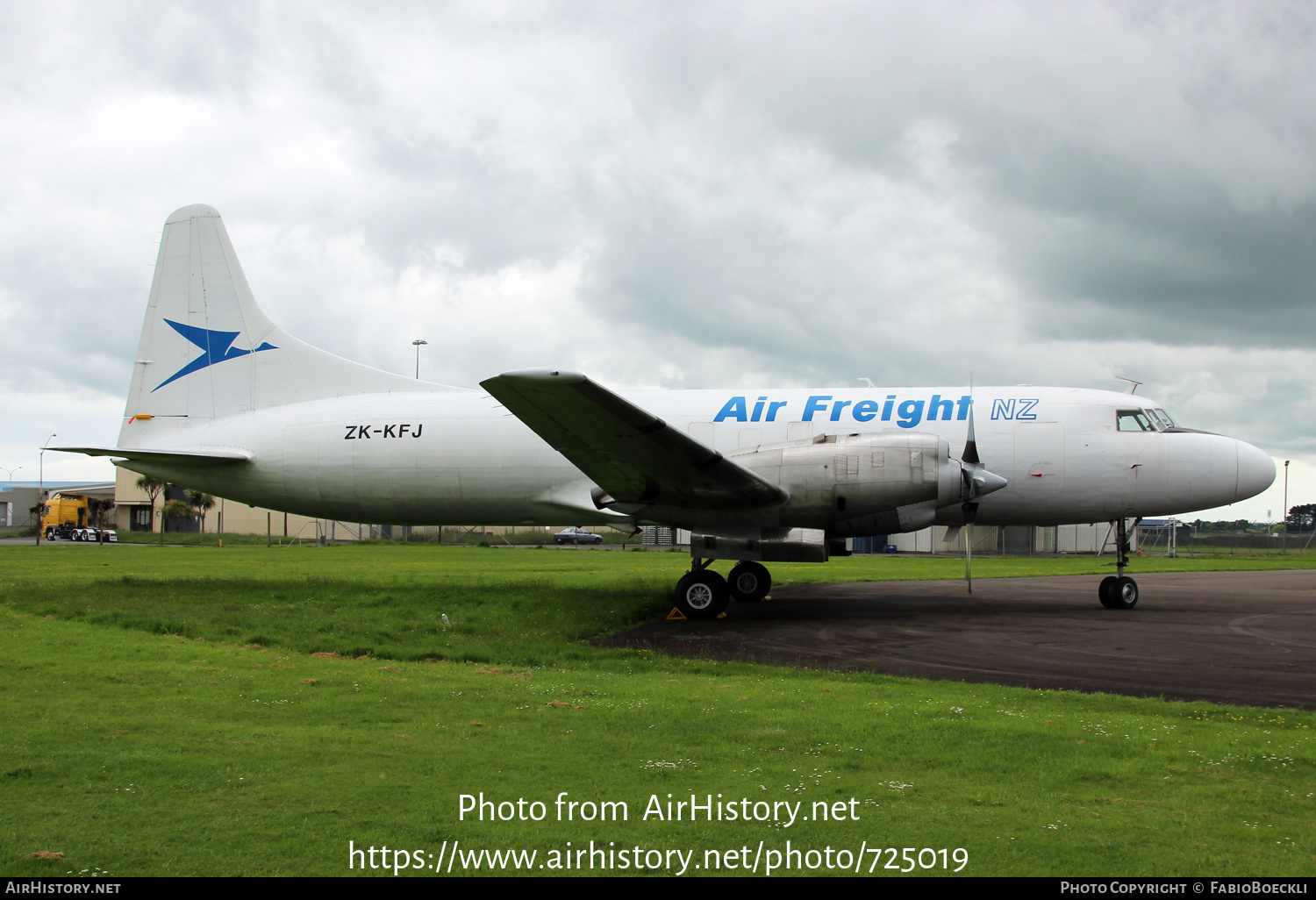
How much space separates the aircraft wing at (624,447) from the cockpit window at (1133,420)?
6951mm

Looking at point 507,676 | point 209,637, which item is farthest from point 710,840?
point 209,637

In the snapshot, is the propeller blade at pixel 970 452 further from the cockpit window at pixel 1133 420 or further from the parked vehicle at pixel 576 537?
the parked vehicle at pixel 576 537

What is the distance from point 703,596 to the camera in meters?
14.4

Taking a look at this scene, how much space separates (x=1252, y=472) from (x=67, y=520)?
69680 millimetres

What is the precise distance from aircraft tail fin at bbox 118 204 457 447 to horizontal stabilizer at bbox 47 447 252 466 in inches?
49.9

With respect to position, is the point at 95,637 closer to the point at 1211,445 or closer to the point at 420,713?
the point at 420,713

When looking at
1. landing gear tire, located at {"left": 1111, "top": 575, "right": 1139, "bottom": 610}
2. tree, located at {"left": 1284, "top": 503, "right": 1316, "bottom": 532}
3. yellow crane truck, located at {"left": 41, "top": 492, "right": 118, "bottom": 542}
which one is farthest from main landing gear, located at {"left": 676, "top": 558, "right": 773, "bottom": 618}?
tree, located at {"left": 1284, "top": 503, "right": 1316, "bottom": 532}

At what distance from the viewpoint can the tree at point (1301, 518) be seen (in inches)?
3446

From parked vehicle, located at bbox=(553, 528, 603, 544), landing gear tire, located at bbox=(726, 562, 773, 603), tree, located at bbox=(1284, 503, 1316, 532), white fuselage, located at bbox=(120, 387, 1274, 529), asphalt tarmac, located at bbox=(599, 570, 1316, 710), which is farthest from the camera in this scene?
tree, located at bbox=(1284, 503, 1316, 532)

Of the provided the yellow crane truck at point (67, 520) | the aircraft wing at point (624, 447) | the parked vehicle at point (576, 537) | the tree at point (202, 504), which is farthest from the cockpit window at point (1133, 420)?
the tree at point (202, 504)

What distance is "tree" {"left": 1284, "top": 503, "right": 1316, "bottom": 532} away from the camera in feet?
287

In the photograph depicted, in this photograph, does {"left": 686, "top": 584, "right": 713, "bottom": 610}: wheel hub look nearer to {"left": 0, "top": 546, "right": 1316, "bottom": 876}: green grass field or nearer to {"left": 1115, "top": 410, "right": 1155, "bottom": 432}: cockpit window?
{"left": 0, "top": 546, "right": 1316, "bottom": 876}: green grass field

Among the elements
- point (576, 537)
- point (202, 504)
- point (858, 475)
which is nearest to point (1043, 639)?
point (858, 475)

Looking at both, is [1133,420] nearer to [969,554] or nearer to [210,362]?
[969,554]
